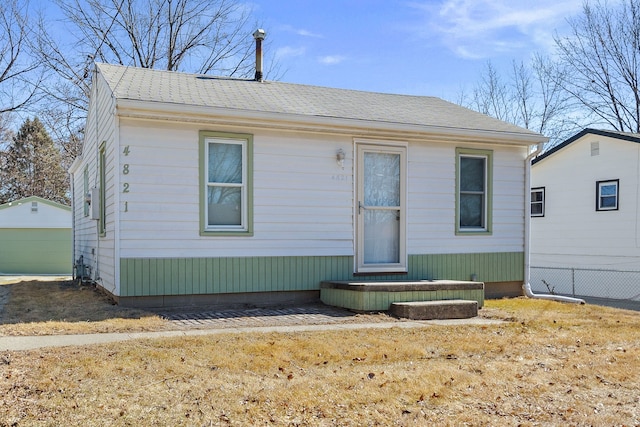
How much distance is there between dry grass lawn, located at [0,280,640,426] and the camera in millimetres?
4004

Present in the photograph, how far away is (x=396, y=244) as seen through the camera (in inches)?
402

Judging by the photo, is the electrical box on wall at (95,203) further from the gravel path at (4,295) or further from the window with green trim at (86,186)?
the window with green trim at (86,186)

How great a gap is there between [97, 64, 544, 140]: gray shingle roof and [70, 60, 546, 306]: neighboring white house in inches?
2.2

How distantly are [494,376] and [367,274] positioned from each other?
15.9 ft

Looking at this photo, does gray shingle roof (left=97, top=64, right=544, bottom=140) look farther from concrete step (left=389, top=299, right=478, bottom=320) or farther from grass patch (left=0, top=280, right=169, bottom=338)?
concrete step (left=389, top=299, right=478, bottom=320)

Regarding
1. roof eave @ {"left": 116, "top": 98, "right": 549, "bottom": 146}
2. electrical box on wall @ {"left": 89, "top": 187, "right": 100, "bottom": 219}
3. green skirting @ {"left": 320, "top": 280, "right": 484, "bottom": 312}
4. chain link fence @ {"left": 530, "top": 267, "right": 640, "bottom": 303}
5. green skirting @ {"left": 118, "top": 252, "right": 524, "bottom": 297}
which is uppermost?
roof eave @ {"left": 116, "top": 98, "right": 549, "bottom": 146}

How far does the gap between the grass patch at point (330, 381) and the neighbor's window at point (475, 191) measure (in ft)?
13.5

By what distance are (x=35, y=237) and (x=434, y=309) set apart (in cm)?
1661

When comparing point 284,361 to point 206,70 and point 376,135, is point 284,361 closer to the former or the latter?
point 376,135

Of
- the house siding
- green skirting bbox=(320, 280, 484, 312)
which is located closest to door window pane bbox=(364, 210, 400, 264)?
green skirting bbox=(320, 280, 484, 312)

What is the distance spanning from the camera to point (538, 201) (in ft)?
53.9

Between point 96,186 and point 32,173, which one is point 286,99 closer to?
point 96,186

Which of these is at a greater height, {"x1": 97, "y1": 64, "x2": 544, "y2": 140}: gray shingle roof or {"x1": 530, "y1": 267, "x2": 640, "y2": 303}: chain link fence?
{"x1": 97, "y1": 64, "x2": 544, "y2": 140}: gray shingle roof

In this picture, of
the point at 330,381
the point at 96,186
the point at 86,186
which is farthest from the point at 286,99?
the point at 330,381
